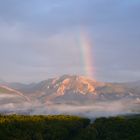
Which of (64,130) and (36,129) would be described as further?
(64,130)

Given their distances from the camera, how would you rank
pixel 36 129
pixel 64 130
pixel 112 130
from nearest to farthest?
pixel 36 129 < pixel 64 130 < pixel 112 130

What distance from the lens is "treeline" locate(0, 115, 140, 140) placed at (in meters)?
159

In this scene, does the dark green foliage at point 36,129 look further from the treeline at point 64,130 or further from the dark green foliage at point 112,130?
the dark green foliage at point 112,130

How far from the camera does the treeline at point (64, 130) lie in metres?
159

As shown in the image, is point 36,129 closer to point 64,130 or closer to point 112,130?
point 64,130

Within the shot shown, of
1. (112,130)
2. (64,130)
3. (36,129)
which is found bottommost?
(112,130)

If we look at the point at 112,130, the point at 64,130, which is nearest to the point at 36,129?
the point at 64,130

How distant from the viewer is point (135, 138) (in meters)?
161

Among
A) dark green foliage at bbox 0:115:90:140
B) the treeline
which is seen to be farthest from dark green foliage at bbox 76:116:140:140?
dark green foliage at bbox 0:115:90:140

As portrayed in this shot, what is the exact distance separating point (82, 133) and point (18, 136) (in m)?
28.7

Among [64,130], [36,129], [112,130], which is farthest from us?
[112,130]

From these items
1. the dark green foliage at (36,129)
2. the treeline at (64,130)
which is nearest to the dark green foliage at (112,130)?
the treeline at (64,130)

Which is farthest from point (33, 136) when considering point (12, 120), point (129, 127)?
point (129, 127)

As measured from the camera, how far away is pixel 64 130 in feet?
576
